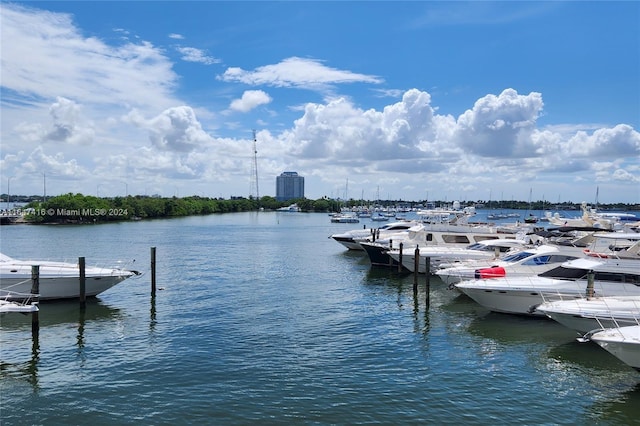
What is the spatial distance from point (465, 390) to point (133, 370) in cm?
1283

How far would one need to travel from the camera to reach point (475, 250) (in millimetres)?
44875

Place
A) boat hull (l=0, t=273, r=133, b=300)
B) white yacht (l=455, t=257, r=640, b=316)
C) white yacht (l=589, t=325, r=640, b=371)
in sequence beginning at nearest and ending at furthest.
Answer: white yacht (l=589, t=325, r=640, b=371)
white yacht (l=455, t=257, r=640, b=316)
boat hull (l=0, t=273, r=133, b=300)

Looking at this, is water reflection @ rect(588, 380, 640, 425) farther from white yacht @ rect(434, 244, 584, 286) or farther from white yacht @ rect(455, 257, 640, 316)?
white yacht @ rect(434, 244, 584, 286)

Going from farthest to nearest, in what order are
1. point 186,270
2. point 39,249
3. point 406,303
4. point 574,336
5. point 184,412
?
point 39,249, point 186,270, point 406,303, point 574,336, point 184,412

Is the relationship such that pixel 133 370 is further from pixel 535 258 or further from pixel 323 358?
pixel 535 258

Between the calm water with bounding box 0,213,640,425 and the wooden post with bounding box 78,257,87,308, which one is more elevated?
the wooden post with bounding box 78,257,87,308

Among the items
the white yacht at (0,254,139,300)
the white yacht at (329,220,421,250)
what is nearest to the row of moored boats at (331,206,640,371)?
the white yacht at (329,220,421,250)

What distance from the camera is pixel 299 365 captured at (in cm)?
2159

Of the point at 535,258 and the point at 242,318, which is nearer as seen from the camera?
the point at 242,318

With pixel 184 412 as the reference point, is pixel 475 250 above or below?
above

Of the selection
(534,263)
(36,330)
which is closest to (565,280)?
(534,263)

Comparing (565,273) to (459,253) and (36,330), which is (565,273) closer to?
(459,253)

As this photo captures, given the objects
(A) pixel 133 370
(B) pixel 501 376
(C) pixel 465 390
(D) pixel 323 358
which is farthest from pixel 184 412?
(B) pixel 501 376

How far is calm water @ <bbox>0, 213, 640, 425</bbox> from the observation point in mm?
17562
